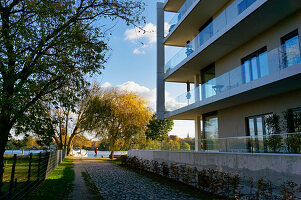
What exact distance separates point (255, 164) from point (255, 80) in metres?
4.00

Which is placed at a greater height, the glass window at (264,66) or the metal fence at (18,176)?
the glass window at (264,66)

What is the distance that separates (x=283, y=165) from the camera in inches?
296

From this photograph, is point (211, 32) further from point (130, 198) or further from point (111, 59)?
point (130, 198)

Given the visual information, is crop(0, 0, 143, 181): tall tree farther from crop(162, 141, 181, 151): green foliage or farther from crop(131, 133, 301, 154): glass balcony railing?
crop(162, 141, 181, 151): green foliage

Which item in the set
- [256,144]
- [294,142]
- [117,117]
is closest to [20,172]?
[256,144]

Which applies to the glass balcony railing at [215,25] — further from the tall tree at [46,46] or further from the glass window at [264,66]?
the tall tree at [46,46]

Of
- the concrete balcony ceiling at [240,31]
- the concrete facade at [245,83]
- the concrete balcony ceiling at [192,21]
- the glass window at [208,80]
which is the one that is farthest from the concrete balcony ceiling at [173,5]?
the glass window at [208,80]

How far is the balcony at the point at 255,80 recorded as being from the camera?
9406 mm

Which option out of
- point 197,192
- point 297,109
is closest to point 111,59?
point 197,192

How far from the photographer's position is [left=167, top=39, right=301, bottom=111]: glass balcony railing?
9531mm

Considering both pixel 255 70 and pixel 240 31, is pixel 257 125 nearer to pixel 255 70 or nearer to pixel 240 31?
pixel 255 70

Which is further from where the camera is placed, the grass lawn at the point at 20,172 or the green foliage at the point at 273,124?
the green foliage at the point at 273,124

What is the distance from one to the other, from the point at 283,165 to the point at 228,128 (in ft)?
27.0

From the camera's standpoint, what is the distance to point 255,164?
8.66m
